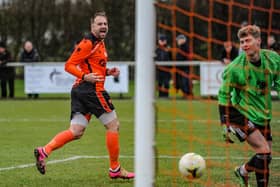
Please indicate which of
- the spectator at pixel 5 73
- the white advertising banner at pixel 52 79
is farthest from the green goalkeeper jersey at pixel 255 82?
the spectator at pixel 5 73

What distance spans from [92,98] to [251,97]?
1878mm

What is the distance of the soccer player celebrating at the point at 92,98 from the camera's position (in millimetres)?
8258

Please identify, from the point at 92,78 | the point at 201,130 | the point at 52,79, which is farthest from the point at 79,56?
the point at 52,79

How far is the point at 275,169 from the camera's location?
29.0 ft

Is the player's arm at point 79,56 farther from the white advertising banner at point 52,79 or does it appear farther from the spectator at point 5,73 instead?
the spectator at point 5,73

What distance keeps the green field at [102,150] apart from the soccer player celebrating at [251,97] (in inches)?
27.0

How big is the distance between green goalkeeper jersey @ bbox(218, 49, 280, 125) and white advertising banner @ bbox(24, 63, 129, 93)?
1498 cm

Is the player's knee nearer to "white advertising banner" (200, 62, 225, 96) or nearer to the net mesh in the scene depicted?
the net mesh

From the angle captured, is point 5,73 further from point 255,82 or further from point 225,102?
point 225,102

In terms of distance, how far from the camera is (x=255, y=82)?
7.27 metres

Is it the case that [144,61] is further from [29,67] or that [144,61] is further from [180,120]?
[29,67]

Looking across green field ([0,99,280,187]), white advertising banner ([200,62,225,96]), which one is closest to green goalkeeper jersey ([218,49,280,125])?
green field ([0,99,280,187])

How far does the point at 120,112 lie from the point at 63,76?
5479 mm

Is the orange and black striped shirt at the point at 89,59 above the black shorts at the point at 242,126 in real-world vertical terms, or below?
above
